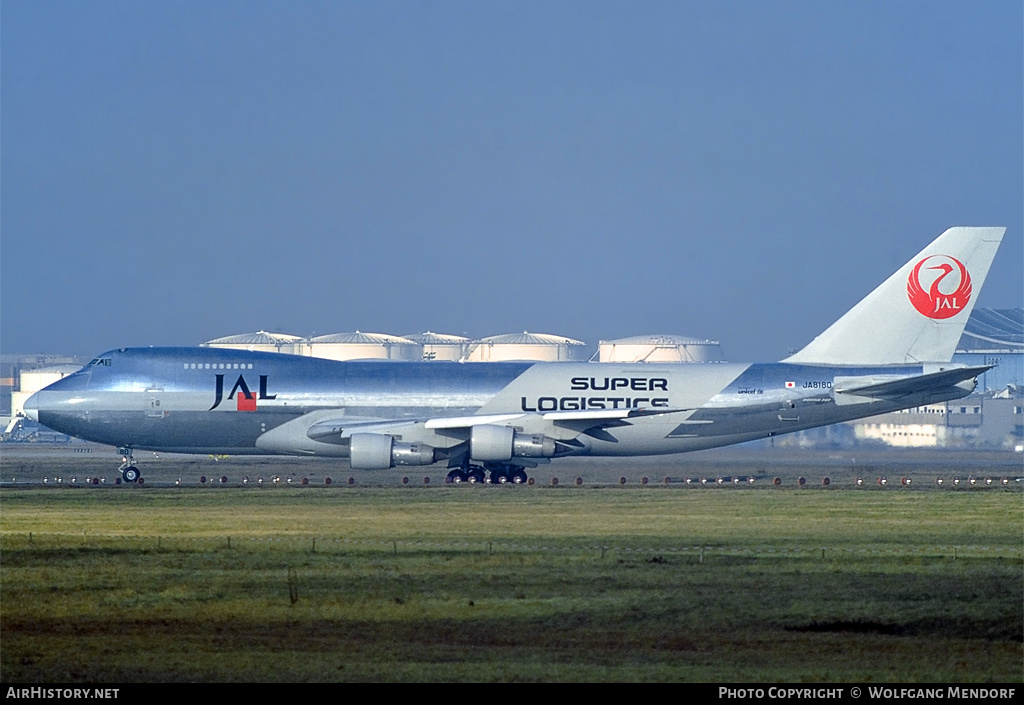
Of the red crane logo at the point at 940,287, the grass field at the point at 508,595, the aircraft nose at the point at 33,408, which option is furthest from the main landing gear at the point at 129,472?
the red crane logo at the point at 940,287

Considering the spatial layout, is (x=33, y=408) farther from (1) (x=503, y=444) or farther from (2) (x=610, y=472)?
(2) (x=610, y=472)

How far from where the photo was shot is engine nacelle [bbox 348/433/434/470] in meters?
45.6

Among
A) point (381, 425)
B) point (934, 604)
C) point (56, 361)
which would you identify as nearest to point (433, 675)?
point (934, 604)

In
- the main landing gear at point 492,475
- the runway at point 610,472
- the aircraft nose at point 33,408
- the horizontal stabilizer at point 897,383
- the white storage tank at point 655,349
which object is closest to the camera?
the runway at point 610,472

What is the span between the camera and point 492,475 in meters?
47.2

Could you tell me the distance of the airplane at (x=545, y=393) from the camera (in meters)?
48.0

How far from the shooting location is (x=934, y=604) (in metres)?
18.8

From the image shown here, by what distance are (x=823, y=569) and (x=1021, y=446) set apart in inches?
2548

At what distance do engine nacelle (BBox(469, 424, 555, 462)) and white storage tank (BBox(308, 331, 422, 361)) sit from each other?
93896 millimetres

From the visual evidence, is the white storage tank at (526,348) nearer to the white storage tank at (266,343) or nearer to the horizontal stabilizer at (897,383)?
the white storage tank at (266,343)

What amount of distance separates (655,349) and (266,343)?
40.8m

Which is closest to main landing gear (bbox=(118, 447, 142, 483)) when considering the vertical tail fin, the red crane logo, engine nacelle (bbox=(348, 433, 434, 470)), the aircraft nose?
the aircraft nose

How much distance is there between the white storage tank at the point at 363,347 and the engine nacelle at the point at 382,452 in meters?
93.5

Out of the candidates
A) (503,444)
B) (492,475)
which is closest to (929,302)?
(503,444)
